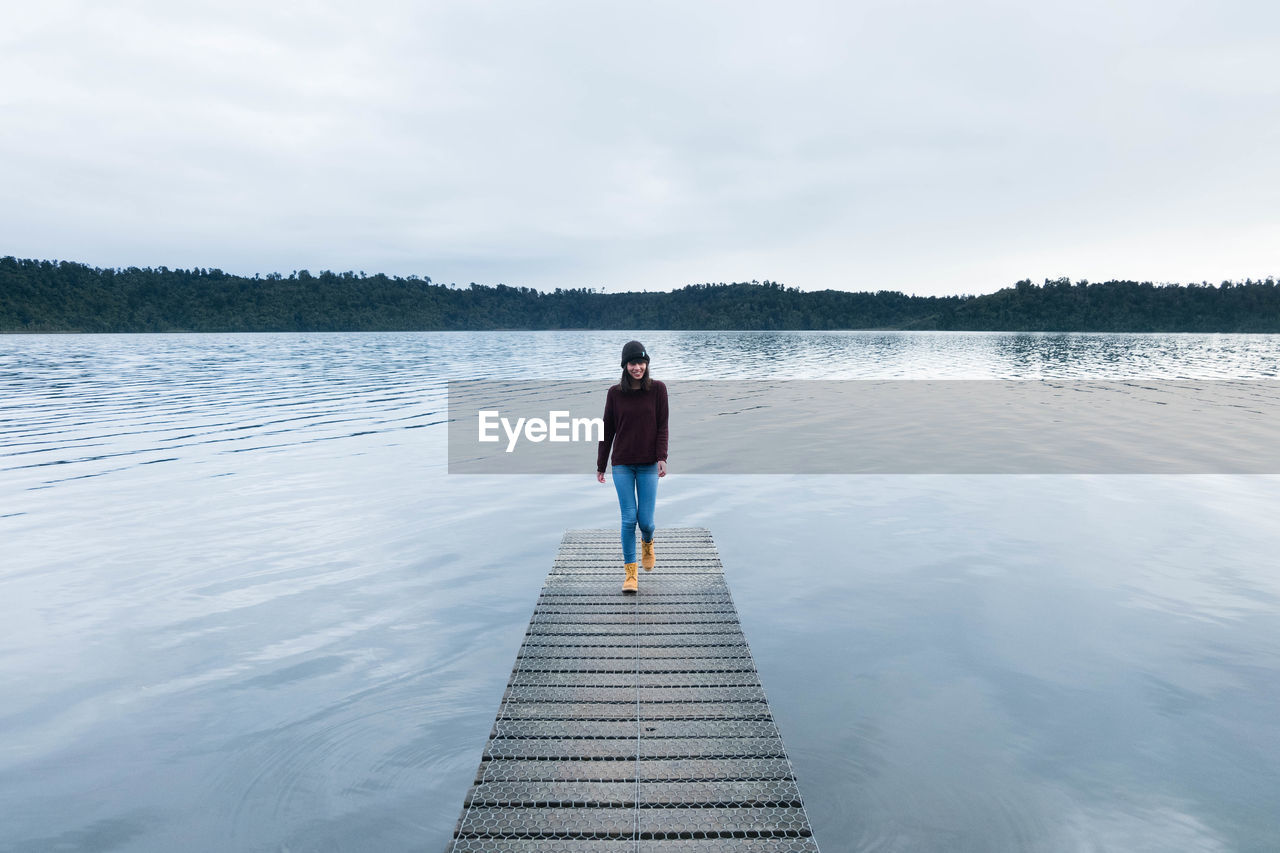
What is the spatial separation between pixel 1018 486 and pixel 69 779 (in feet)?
62.7

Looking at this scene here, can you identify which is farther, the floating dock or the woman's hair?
the woman's hair

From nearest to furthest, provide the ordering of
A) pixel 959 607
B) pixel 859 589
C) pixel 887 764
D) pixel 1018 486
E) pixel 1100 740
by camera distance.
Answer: pixel 887 764 → pixel 1100 740 → pixel 959 607 → pixel 859 589 → pixel 1018 486

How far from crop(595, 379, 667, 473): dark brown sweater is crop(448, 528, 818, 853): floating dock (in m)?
2.04

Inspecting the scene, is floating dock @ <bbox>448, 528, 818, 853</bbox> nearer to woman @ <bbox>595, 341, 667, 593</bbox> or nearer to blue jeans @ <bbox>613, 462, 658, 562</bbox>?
blue jeans @ <bbox>613, 462, 658, 562</bbox>

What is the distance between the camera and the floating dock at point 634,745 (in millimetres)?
4988

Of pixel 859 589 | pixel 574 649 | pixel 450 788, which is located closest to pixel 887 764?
pixel 574 649

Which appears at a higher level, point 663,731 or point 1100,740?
point 663,731

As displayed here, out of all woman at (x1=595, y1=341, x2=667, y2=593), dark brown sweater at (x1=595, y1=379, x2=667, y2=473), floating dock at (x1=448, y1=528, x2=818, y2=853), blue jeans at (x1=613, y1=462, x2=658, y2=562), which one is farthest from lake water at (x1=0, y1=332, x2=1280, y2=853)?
dark brown sweater at (x1=595, y1=379, x2=667, y2=473)

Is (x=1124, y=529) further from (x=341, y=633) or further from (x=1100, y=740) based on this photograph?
(x=341, y=633)

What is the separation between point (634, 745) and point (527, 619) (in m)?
4.40

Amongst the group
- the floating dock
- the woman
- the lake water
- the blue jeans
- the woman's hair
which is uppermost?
the woman's hair

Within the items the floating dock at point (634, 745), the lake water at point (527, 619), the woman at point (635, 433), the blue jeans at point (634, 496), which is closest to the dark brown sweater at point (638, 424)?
the woman at point (635, 433)

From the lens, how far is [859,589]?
37.0 feet

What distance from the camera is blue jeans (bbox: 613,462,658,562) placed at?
29.6 ft
